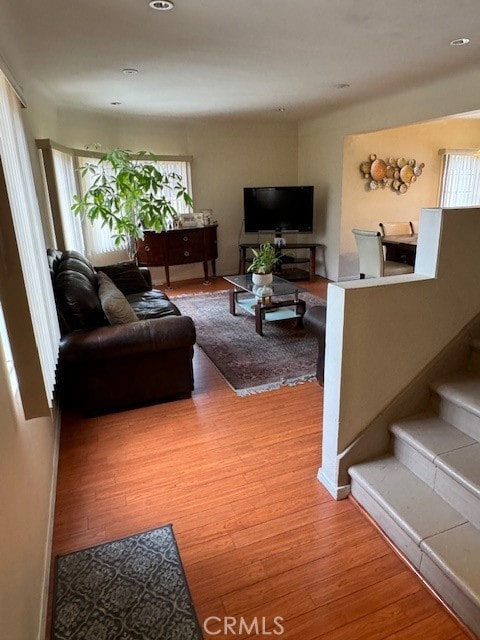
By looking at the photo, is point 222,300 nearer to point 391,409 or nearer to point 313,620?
point 391,409

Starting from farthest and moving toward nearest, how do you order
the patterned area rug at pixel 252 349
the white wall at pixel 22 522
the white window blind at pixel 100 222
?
the white window blind at pixel 100 222, the patterned area rug at pixel 252 349, the white wall at pixel 22 522

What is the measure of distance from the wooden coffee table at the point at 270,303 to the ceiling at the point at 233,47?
1996mm

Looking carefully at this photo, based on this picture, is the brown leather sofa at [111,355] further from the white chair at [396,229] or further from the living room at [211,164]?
the white chair at [396,229]

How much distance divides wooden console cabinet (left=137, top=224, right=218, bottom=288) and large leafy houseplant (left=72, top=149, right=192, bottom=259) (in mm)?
189

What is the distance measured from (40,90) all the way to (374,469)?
14.5ft

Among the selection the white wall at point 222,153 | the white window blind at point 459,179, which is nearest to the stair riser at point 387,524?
the white wall at point 222,153

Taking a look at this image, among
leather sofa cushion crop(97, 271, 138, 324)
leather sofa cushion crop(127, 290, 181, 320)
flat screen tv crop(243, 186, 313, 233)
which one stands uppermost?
flat screen tv crop(243, 186, 313, 233)

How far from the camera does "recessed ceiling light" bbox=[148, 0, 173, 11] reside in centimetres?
215

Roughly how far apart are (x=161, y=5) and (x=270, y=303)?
251 centimetres

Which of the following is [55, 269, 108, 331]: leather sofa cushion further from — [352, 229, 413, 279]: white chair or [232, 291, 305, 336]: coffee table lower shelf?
[352, 229, 413, 279]: white chair

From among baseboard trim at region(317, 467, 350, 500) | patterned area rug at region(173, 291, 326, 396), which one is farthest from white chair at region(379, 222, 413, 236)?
baseboard trim at region(317, 467, 350, 500)

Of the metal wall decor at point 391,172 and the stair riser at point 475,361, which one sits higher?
the metal wall decor at point 391,172

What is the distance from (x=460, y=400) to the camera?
1830mm

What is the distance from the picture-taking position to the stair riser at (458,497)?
1554mm
